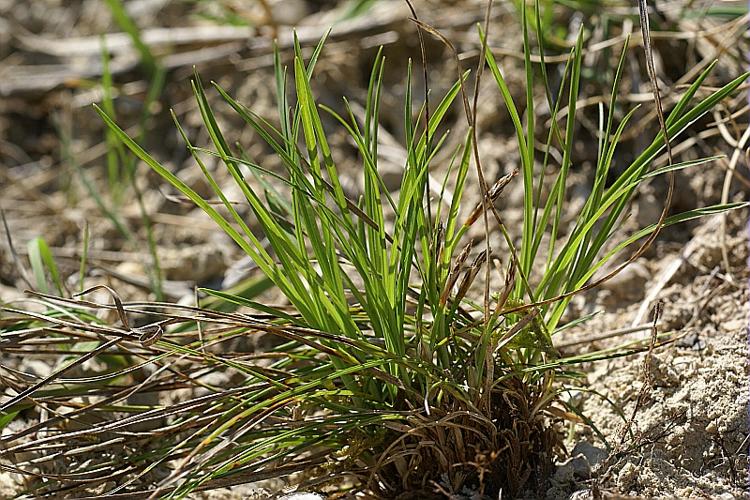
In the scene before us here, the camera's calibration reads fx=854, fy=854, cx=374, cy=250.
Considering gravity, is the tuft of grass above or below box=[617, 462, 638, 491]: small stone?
above

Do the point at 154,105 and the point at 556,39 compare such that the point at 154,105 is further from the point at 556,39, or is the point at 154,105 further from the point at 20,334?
the point at 20,334

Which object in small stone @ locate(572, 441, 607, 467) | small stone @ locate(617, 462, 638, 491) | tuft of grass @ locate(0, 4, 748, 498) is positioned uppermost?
tuft of grass @ locate(0, 4, 748, 498)

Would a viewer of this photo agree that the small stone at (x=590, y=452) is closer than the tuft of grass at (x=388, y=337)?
No

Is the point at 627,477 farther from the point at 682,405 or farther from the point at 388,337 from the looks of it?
the point at 388,337

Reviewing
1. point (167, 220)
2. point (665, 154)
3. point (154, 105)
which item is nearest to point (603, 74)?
point (665, 154)

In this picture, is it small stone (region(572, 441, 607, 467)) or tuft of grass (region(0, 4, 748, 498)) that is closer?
tuft of grass (region(0, 4, 748, 498))

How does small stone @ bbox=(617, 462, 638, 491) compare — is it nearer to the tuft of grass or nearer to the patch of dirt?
the patch of dirt

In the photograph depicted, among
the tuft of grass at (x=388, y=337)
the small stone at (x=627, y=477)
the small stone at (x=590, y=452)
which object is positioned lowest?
the small stone at (x=590, y=452)

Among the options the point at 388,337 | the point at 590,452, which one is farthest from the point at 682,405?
the point at 388,337

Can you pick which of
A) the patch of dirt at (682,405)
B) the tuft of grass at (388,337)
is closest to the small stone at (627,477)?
the patch of dirt at (682,405)

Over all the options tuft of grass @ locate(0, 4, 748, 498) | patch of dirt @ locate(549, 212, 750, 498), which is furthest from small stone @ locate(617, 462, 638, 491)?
tuft of grass @ locate(0, 4, 748, 498)

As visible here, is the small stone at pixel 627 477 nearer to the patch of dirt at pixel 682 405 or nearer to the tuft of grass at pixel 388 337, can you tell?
the patch of dirt at pixel 682 405
